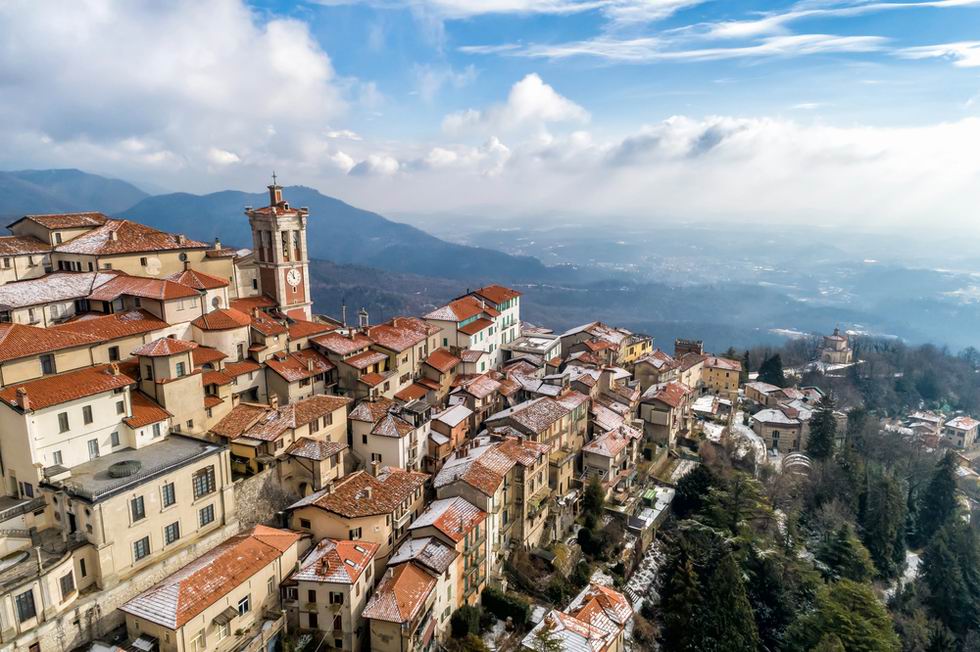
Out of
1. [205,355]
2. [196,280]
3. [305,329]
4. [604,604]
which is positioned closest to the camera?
[604,604]

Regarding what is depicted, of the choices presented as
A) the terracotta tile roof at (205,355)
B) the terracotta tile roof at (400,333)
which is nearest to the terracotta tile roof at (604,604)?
the terracotta tile roof at (400,333)

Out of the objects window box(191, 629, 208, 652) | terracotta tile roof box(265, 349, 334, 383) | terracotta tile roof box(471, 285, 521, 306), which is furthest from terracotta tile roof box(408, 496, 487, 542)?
terracotta tile roof box(471, 285, 521, 306)

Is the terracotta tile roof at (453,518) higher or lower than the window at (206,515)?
lower

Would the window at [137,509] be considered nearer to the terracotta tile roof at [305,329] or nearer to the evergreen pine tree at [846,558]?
the terracotta tile roof at [305,329]

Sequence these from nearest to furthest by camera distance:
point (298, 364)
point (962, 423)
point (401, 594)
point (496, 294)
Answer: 1. point (401, 594)
2. point (298, 364)
3. point (496, 294)
4. point (962, 423)

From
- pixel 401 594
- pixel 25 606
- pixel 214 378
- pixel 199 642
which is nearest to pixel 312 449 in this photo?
pixel 214 378

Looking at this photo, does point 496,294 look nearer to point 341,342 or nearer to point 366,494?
point 341,342
